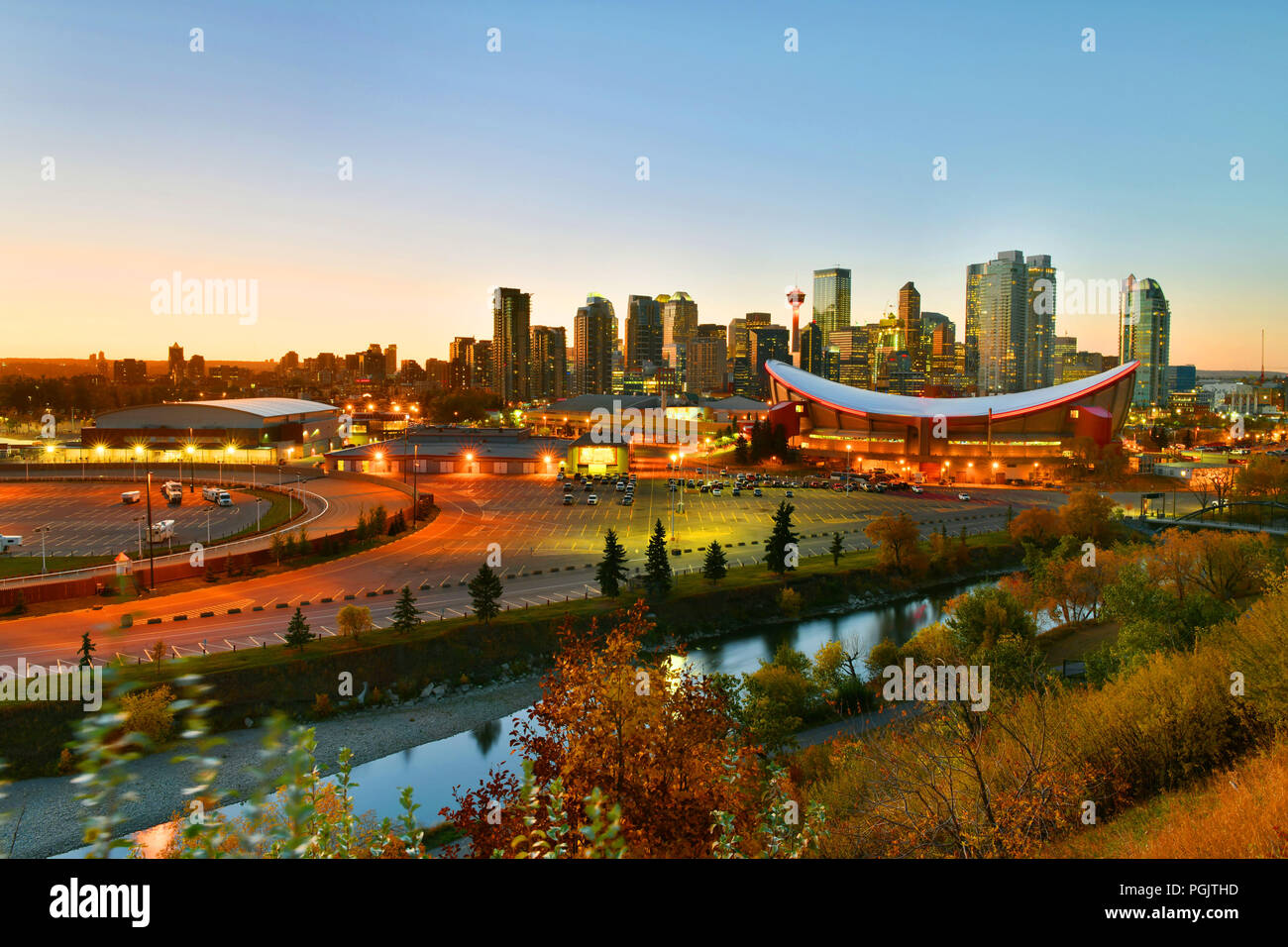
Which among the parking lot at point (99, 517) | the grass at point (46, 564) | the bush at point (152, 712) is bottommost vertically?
the bush at point (152, 712)

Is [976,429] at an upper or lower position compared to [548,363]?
lower

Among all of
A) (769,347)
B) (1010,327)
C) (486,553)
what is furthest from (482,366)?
(486,553)

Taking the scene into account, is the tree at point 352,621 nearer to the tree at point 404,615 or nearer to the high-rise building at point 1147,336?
the tree at point 404,615

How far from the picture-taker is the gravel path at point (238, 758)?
8.91 meters

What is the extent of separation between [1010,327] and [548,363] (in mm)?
68465

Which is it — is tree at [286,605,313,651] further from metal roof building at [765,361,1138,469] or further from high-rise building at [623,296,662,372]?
high-rise building at [623,296,662,372]

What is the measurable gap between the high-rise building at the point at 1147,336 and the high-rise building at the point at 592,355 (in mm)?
66787

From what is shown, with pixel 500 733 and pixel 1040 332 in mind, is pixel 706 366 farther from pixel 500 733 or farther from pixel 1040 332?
pixel 500 733

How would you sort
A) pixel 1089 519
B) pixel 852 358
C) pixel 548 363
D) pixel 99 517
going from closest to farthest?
1. pixel 1089 519
2. pixel 99 517
3. pixel 548 363
4. pixel 852 358

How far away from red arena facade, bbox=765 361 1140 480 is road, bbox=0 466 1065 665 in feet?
16.5

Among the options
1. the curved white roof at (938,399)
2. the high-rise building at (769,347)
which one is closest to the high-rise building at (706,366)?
the high-rise building at (769,347)

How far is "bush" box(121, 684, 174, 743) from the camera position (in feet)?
33.2

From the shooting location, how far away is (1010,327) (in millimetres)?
126250
